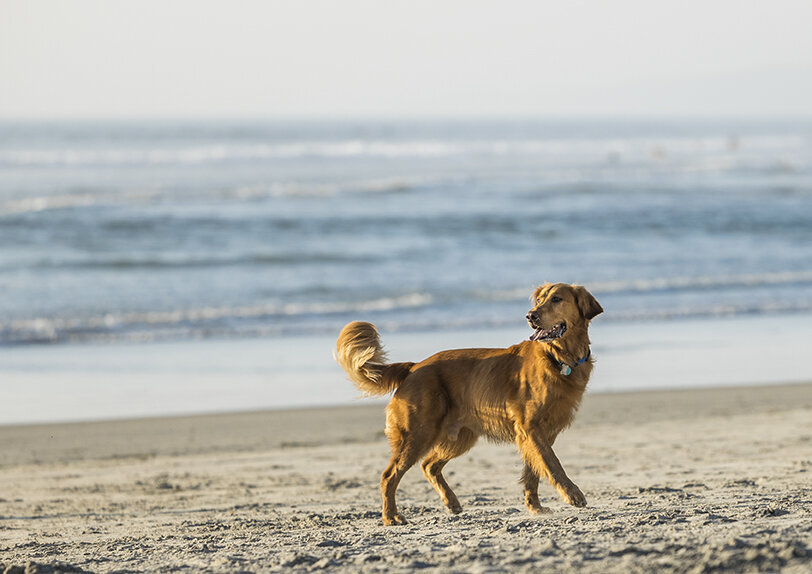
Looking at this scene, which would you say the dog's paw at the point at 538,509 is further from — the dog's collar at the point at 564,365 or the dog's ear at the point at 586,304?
the dog's ear at the point at 586,304

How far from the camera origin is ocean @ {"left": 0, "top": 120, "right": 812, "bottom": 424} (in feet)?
46.2

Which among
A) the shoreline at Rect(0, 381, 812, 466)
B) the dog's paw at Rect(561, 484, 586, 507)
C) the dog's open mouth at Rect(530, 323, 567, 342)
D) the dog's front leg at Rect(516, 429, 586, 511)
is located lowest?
the shoreline at Rect(0, 381, 812, 466)

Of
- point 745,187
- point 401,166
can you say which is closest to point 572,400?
point 745,187

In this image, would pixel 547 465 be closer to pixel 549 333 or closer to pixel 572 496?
pixel 572 496

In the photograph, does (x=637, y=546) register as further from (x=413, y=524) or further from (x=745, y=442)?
(x=745, y=442)

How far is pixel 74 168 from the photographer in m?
44.5

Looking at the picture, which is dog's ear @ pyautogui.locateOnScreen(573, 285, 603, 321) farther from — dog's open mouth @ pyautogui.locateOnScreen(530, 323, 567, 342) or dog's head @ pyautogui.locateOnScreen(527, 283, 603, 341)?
dog's open mouth @ pyautogui.locateOnScreen(530, 323, 567, 342)

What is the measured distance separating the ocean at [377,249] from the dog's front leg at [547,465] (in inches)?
297

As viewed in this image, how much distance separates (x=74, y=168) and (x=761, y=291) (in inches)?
1396

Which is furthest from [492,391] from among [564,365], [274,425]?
[274,425]

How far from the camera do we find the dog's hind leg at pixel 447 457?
581 cm

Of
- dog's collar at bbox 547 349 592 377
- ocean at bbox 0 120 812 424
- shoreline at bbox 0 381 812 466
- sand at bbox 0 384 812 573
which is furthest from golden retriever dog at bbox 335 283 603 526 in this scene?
ocean at bbox 0 120 812 424

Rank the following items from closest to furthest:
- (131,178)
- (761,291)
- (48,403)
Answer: (48,403)
(761,291)
(131,178)

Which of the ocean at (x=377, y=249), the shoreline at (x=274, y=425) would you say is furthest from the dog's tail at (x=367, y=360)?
the ocean at (x=377, y=249)
